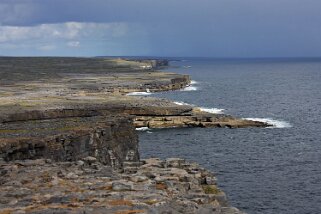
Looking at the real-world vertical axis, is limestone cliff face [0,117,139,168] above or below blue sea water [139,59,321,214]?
above

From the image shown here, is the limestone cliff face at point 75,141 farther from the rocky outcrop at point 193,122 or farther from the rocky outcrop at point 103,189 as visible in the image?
the rocky outcrop at point 193,122

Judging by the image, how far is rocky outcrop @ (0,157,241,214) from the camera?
883 inches

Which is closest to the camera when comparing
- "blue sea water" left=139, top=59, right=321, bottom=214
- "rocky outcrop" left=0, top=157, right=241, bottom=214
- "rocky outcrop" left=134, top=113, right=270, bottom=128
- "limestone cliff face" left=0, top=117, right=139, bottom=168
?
"rocky outcrop" left=0, top=157, right=241, bottom=214

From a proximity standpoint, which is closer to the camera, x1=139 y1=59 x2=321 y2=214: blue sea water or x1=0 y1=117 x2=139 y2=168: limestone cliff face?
x1=0 y1=117 x2=139 y2=168: limestone cliff face

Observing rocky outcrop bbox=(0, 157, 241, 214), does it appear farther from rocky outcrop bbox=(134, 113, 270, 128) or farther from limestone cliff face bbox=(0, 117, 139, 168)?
rocky outcrop bbox=(134, 113, 270, 128)

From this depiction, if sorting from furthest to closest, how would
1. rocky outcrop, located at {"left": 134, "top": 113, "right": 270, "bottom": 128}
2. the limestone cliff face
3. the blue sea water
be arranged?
rocky outcrop, located at {"left": 134, "top": 113, "right": 270, "bottom": 128}, the blue sea water, the limestone cliff face

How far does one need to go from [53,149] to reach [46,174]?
11519mm

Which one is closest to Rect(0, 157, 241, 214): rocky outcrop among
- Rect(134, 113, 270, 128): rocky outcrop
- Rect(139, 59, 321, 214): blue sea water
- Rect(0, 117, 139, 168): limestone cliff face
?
Rect(0, 117, 139, 168): limestone cliff face

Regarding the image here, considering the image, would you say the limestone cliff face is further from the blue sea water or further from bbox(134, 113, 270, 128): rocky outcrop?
bbox(134, 113, 270, 128): rocky outcrop

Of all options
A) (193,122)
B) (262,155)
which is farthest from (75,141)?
(193,122)

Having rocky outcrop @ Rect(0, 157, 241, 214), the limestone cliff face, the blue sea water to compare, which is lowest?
the blue sea water

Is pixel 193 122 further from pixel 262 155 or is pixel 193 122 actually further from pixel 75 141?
pixel 75 141

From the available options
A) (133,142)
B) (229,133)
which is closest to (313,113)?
(229,133)

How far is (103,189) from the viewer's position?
25.7 meters
